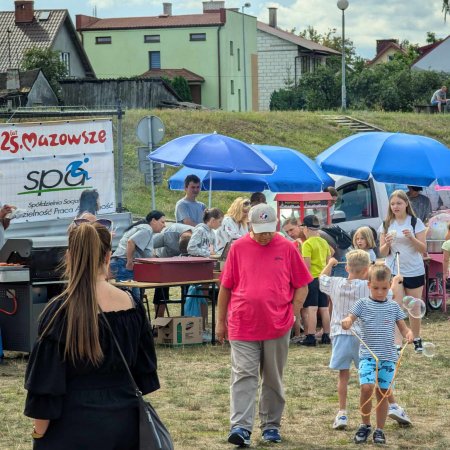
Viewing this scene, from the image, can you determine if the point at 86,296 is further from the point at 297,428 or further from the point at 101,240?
the point at 297,428

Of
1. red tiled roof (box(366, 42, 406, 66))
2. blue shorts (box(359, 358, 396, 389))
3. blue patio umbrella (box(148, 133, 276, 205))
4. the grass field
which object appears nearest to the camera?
blue shorts (box(359, 358, 396, 389))

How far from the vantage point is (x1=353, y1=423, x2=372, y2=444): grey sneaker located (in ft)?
27.1

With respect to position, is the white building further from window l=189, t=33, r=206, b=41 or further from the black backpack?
the black backpack

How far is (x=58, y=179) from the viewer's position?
17422mm

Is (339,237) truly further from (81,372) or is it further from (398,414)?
(81,372)

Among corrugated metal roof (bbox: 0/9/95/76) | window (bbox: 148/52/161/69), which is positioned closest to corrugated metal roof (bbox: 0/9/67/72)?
corrugated metal roof (bbox: 0/9/95/76)

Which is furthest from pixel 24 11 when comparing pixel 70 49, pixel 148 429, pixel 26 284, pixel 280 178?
pixel 148 429

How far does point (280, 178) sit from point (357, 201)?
1.56m

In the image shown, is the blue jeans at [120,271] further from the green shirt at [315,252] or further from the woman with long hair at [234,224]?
the green shirt at [315,252]

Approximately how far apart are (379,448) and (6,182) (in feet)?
32.9

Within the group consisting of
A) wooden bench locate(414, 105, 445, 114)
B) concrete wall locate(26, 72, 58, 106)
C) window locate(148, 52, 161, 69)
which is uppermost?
window locate(148, 52, 161, 69)

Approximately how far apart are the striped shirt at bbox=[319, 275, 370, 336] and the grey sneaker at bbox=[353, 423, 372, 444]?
737 millimetres

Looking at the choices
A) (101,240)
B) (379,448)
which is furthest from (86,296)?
(379,448)

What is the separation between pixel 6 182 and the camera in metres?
16.9
